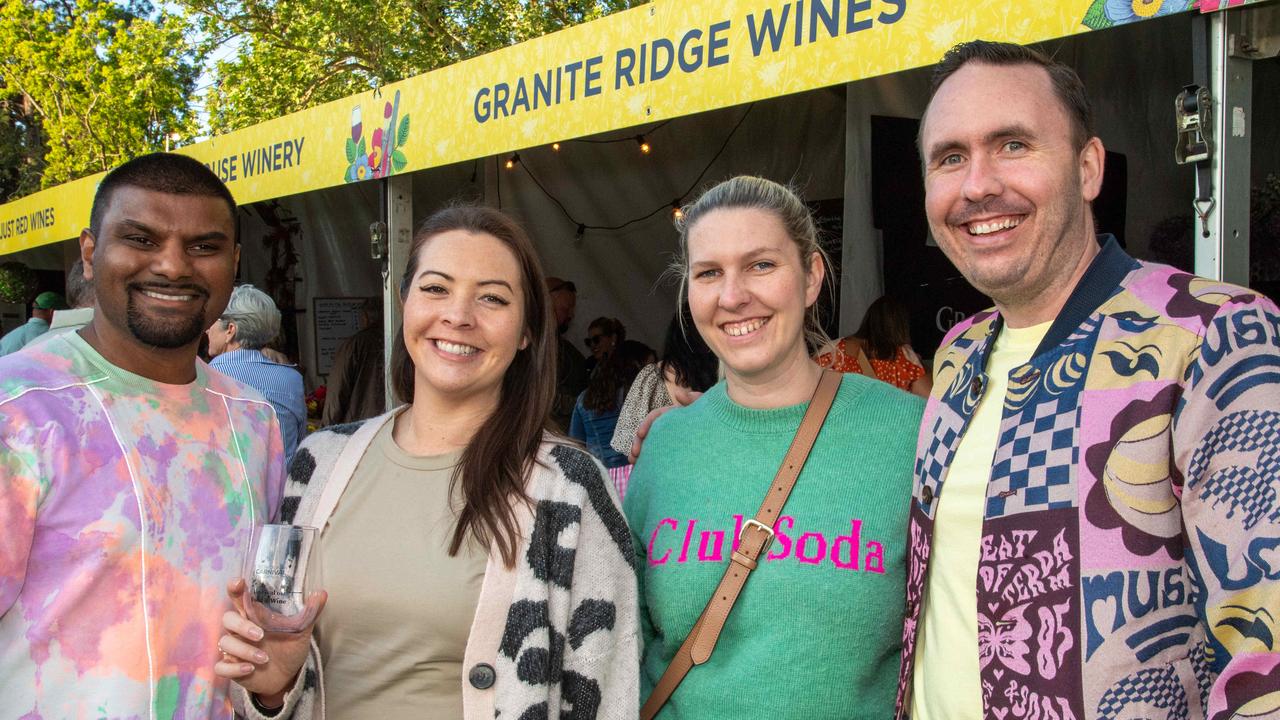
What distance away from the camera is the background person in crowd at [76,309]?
419 cm

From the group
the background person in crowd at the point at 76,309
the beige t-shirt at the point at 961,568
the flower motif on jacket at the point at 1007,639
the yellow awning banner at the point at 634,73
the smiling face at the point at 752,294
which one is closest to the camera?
the flower motif on jacket at the point at 1007,639

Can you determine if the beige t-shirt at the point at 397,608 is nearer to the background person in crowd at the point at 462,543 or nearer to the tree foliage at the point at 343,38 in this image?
the background person in crowd at the point at 462,543

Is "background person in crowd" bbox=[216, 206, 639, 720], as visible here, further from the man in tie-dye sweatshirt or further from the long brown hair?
the man in tie-dye sweatshirt

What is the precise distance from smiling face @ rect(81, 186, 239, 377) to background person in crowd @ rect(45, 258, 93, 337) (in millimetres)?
615

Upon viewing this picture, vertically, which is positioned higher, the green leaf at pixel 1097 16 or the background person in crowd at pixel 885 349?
the green leaf at pixel 1097 16

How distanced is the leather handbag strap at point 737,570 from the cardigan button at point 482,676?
1.32 feet

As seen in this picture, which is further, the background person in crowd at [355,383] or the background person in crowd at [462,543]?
the background person in crowd at [355,383]

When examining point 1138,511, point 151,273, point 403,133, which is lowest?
point 1138,511

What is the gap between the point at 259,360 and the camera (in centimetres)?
461

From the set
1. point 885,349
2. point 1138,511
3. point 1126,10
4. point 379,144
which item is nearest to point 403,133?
point 379,144

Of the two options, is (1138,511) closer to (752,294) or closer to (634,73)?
(752,294)

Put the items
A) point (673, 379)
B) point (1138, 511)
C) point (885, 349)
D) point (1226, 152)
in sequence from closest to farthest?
1. point (1138, 511)
2. point (1226, 152)
3. point (673, 379)
4. point (885, 349)

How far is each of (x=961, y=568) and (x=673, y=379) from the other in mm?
2486

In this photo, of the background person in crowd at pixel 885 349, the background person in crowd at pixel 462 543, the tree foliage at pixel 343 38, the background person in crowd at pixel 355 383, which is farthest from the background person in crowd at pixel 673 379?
the tree foliage at pixel 343 38
